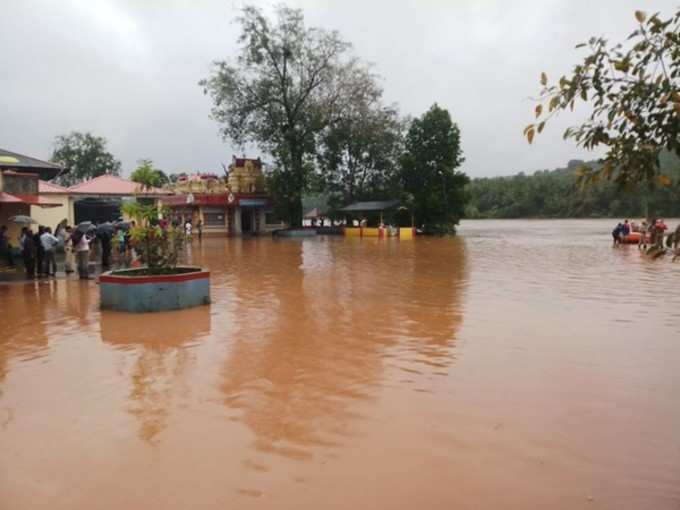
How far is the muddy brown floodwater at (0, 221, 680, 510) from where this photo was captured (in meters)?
3.86

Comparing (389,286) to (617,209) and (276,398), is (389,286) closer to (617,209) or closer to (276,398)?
(276,398)

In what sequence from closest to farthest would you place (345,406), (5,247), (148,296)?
(345,406), (148,296), (5,247)

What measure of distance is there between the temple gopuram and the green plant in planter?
39513mm

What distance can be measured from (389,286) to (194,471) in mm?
10348

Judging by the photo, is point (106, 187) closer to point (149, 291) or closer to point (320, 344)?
point (149, 291)

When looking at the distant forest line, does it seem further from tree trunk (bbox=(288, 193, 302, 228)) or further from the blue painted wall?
the blue painted wall

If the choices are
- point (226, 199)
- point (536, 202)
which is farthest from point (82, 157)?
point (536, 202)

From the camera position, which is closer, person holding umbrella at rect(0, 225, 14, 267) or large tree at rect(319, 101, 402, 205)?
person holding umbrella at rect(0, 225, 14, 267)

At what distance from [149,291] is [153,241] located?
119 centimetres

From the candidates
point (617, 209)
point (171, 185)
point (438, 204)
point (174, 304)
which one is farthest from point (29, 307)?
point (617, 209)

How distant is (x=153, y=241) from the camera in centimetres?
1112

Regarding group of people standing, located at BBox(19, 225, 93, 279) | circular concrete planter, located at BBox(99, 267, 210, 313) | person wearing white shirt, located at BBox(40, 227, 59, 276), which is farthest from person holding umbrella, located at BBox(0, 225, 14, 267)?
circular concrete planter, located at BBox(99, 267, 210, 313)

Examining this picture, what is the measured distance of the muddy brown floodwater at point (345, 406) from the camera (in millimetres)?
3855

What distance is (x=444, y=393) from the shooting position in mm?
5754
